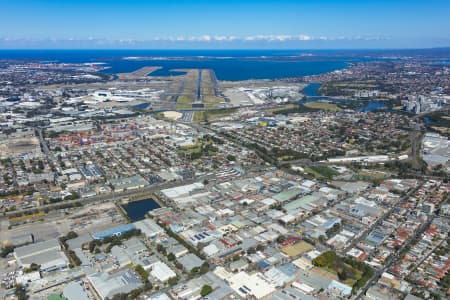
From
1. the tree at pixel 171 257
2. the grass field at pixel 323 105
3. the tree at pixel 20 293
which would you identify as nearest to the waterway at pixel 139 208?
the tree at pixel 171 257

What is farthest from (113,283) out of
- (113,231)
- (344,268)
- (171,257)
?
(344,268)

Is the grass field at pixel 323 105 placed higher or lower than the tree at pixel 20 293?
higher

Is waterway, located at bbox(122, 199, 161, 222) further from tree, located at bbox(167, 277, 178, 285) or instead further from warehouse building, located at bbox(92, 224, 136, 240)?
tree, located at bbox(167, 277, 178, 285)

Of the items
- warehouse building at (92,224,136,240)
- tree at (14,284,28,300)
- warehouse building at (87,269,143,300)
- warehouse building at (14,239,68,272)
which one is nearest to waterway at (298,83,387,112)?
warehouse building at (92,224,136,240)

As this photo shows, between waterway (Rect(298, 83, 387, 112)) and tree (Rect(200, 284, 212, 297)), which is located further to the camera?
waterway (Rect(298, 83, 387, 112))

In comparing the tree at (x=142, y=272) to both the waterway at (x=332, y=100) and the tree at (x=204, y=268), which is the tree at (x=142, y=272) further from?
the waterway at (x=332, y=100)
